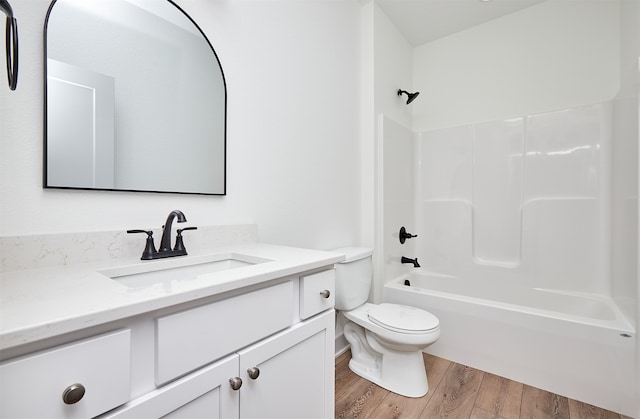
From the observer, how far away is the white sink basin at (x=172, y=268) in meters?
0.86

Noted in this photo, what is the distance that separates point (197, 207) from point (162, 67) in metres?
0.56

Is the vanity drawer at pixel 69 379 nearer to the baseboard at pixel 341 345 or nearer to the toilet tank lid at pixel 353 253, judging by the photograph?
the toilet tank lid at pixel 353 253

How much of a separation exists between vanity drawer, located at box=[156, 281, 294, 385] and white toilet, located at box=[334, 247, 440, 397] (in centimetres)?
88

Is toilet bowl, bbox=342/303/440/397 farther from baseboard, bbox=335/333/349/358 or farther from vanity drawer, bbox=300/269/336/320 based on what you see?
vanity drawer, bbox=300/269/336/320

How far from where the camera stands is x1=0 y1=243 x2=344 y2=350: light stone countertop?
0.44 metres

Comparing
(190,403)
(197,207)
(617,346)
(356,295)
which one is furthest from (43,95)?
(617,346)

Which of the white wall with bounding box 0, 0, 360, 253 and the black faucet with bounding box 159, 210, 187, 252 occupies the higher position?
the white wall with bounding box 0, 0, 360, 253

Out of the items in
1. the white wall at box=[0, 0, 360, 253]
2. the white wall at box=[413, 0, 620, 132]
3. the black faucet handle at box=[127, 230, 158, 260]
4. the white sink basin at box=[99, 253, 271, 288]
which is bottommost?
the white sink basin at box=[99, 253, 271, 288]

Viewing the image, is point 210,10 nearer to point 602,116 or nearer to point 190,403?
point 190,403

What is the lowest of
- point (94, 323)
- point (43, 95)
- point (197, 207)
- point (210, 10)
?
point (94, 323)

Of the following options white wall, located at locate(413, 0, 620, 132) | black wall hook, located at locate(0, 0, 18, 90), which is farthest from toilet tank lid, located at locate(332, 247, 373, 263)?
white wall, located at locate(413, 0, 620, 132)

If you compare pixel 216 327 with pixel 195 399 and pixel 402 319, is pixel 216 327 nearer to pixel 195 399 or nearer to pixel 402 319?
pixel 195 399

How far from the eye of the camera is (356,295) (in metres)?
1.80

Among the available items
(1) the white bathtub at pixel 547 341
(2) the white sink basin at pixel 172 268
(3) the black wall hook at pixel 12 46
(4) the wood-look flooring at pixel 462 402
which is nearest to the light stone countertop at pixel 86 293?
(2) the white sink basin at pixel 172 268
